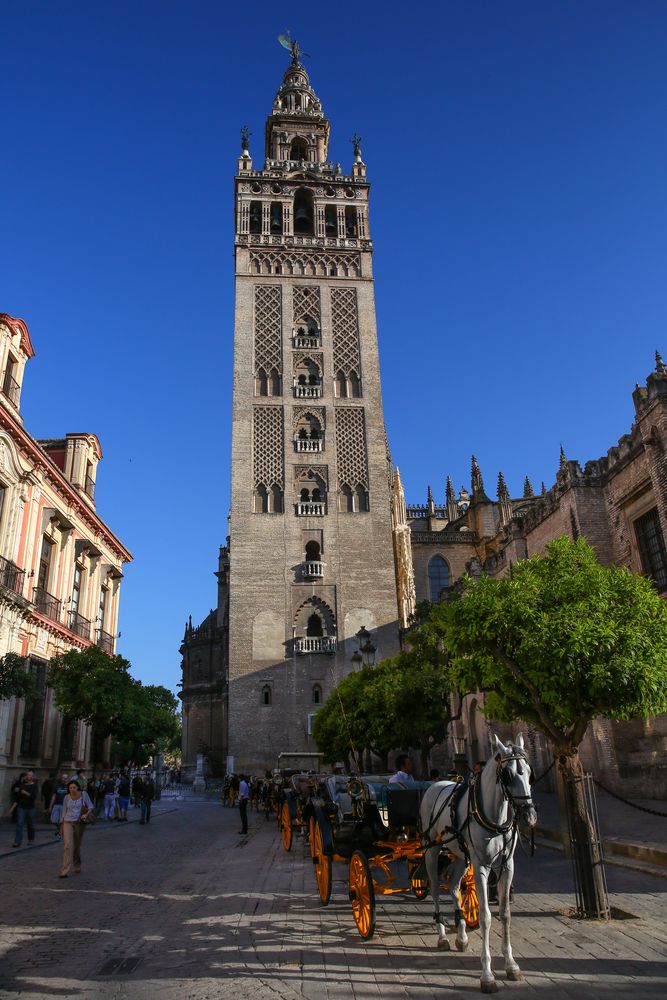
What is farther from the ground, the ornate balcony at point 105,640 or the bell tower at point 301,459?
the bell tower at point 301,459

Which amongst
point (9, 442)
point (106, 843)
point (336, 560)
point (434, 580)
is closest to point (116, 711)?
point (106, 843)

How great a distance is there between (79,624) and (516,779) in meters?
22.5

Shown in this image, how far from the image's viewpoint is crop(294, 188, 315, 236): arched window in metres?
47.8

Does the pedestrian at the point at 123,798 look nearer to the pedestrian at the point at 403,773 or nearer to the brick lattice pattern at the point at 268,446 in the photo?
the pedestrian at the point at 403,773

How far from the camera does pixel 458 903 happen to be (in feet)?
21.5

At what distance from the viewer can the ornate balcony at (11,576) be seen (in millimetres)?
19109

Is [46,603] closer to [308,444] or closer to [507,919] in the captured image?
[507,919]

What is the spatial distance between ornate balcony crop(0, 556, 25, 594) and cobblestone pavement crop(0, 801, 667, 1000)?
9.59 metres

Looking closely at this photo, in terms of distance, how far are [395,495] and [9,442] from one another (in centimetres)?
2660

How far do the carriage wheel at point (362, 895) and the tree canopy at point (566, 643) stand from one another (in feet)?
11.4

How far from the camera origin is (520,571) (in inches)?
433

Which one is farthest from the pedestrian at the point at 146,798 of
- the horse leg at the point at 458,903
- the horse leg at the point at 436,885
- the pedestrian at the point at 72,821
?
the horse leg at the point at 458,903

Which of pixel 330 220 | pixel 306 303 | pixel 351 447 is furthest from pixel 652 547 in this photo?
pixel 330 220

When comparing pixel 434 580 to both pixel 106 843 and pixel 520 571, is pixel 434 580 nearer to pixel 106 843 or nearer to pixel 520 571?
pixel 106 843
